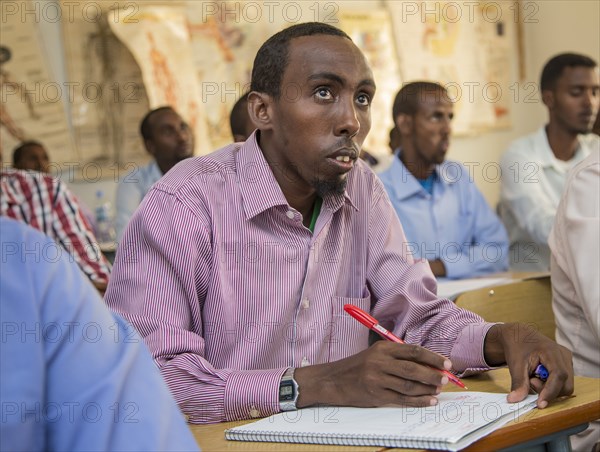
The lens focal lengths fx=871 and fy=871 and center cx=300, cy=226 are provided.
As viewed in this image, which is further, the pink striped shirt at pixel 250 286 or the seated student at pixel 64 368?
the pink striped shirt at pixel 250 286

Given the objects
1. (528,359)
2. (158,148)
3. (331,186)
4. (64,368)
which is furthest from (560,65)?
(64,368)

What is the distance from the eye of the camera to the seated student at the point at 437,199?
3.81m

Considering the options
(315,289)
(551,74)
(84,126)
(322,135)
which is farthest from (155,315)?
(84,126)

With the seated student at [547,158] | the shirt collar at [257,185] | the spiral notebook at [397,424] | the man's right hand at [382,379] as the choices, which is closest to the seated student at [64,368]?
the spiral notebook at [397,424]

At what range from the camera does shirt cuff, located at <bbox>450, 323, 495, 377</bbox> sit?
163 cm

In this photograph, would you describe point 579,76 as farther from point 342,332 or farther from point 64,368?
point 64,368

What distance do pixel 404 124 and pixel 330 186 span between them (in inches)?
100.0

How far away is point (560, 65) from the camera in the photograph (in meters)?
4.52

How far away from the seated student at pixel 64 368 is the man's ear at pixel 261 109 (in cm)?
114

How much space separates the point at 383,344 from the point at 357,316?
5.2 inches

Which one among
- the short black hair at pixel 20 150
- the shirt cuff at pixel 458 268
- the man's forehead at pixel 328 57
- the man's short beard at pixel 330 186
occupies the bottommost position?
the shirt cuff at pixel 458 268

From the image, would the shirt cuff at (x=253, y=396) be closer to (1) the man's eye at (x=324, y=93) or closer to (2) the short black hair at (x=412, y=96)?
(1) the man's eye at (x=324, y=93)

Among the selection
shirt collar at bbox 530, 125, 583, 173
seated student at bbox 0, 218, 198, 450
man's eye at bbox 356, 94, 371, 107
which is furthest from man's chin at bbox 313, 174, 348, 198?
shirt collar at bbox 530, 125, 583, 173

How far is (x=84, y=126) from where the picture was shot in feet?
17.9
